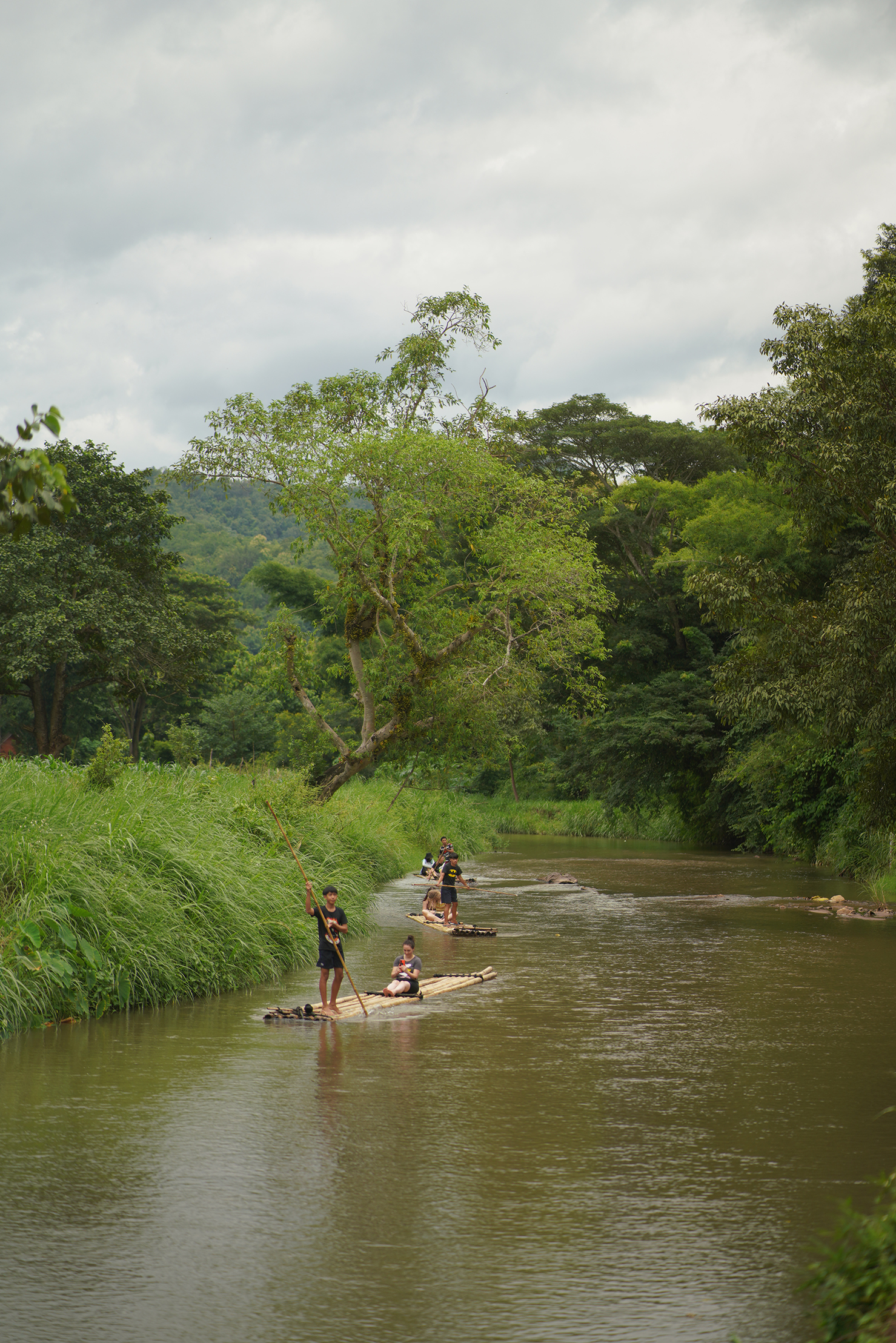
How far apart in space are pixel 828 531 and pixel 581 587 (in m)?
5.89

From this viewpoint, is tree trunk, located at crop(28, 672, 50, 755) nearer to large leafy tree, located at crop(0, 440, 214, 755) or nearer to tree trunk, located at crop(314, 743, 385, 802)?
large leafy tree, located at crop(0, 440, 214, 755)

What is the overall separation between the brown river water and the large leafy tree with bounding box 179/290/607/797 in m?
12.9

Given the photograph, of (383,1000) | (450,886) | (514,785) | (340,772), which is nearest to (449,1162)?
(383,1000)

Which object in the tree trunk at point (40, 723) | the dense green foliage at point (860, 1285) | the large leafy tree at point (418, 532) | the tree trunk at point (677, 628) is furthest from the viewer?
the tree trunk at point (677, 628)

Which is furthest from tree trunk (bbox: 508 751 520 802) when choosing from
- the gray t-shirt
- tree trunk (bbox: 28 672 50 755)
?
the gray t-shirt

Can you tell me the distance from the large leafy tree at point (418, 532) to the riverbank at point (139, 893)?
800 cm

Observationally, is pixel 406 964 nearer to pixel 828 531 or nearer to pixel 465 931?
pixel 465 931

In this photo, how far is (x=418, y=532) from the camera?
2517cm

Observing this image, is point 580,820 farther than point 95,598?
Yes

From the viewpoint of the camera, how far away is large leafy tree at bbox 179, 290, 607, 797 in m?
25.2

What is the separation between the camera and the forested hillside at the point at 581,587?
19703 millimetres

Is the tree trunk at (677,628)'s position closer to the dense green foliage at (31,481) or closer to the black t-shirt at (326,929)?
the black t-shirt at (326,929)

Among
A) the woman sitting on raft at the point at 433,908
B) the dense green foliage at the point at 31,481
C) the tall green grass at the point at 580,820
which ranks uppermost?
the dense green foliage at the point at 31,481

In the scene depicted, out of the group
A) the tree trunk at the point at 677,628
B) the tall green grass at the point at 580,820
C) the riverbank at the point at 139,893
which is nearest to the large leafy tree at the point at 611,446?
the tree trunk at the point at 677,628
